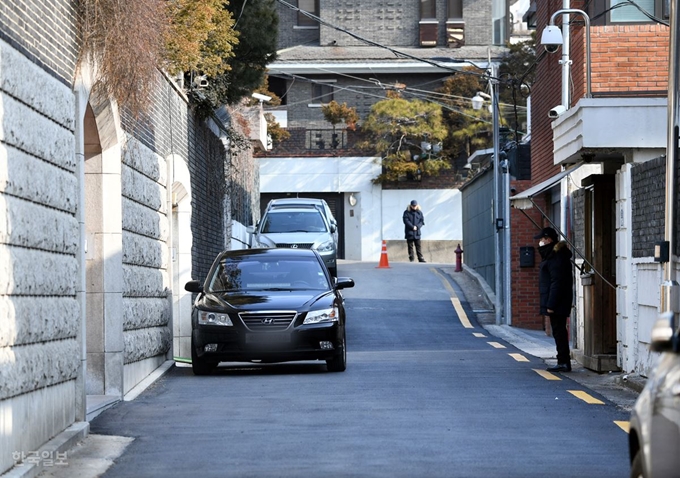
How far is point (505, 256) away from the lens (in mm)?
28656

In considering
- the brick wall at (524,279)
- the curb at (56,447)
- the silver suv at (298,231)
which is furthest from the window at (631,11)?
the curb at (56,447)

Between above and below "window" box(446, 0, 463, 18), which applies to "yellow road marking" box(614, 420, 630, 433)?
below

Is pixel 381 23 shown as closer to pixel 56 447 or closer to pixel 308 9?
pixel 308 9

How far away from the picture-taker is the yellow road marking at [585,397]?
12.6 m

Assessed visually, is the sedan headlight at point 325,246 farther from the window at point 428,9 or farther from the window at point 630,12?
the window at point 428,9

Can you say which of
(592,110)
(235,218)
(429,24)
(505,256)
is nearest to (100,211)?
(592,110)

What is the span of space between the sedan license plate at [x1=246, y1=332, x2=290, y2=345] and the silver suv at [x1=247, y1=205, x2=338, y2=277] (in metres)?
13.4

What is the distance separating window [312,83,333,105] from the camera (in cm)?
5256

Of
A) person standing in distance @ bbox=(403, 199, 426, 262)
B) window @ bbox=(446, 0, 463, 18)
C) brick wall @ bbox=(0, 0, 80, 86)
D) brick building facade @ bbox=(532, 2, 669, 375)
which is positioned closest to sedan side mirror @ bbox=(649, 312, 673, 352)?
brick wall @ bbox=(0, 0, 80, 86)

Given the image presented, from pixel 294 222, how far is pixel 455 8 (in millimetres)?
23453

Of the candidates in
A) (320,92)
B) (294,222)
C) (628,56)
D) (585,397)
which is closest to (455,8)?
(320,92)

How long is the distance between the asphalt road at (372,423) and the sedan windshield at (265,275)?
1.12 m

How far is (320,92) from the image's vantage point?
52719 mm

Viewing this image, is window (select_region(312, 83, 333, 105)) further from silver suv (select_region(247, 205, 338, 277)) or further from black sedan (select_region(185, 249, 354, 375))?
black sedan (select_region(185, 249, 354, 375))
